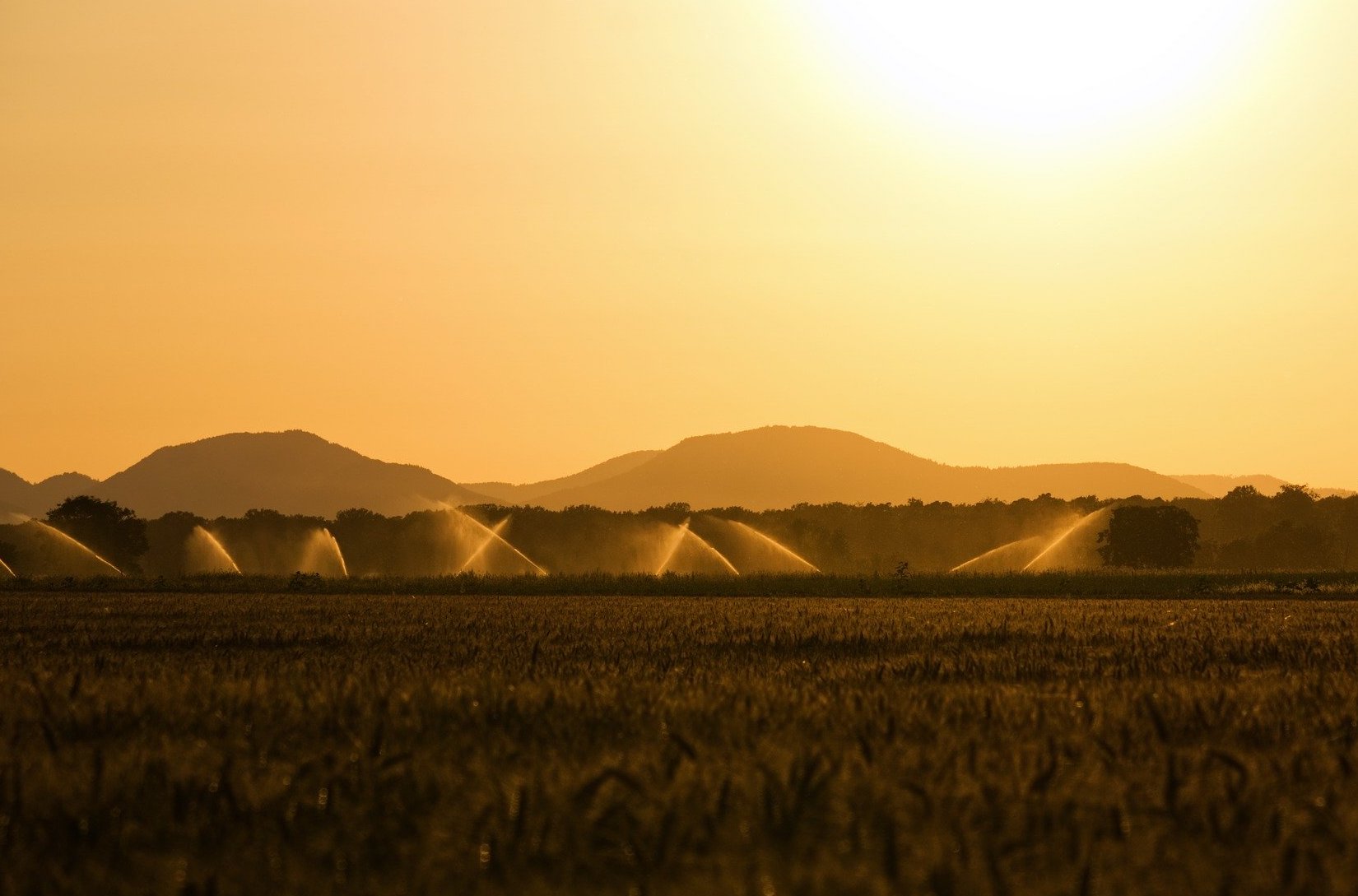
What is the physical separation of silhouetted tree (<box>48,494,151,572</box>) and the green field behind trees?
92.0 metres

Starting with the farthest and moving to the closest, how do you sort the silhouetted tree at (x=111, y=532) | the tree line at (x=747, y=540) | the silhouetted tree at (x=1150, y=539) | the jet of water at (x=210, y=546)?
the jet of water at (x=210, y=546) < the silhouetted tree at (x=111, y=532) < the tree line at (x=747, y=540) < the silhouetted tree at (x=1150, y=539)

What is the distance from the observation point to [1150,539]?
93.1 meters

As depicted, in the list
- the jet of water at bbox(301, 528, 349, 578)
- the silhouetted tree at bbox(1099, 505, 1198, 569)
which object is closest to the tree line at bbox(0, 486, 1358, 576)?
the silhouetted tree at bbox(1099, 505, 1198, 569)

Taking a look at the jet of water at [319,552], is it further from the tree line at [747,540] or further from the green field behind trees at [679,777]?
the green field behind trees at [679,777]

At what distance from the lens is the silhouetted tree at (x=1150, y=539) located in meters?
92.6

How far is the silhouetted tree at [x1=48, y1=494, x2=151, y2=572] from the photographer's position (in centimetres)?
9988

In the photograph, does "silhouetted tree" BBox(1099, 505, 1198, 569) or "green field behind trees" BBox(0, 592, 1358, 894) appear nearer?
"green field behind trees" BBox(0, 592, 1358, 894)

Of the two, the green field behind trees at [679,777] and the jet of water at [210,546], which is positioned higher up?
the jet of water at [210,546]

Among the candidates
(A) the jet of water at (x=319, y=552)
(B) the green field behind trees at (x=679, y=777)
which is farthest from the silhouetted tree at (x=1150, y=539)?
(B) the green field behind trees at (x=679, y=777)

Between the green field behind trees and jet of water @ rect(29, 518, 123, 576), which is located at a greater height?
jet of water @ rect(29, 518, 123, 576)

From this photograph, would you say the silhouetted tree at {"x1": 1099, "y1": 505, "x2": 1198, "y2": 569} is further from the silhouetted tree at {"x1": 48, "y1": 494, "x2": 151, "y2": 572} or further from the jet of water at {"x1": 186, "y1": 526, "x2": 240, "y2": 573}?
the silhouetted tree at {"x1": 48, "y1": 494, "x2": 151, "y2": 572}

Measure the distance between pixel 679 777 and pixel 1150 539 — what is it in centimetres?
9234

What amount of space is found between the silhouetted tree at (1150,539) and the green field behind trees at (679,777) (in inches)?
3216

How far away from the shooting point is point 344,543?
393ft
